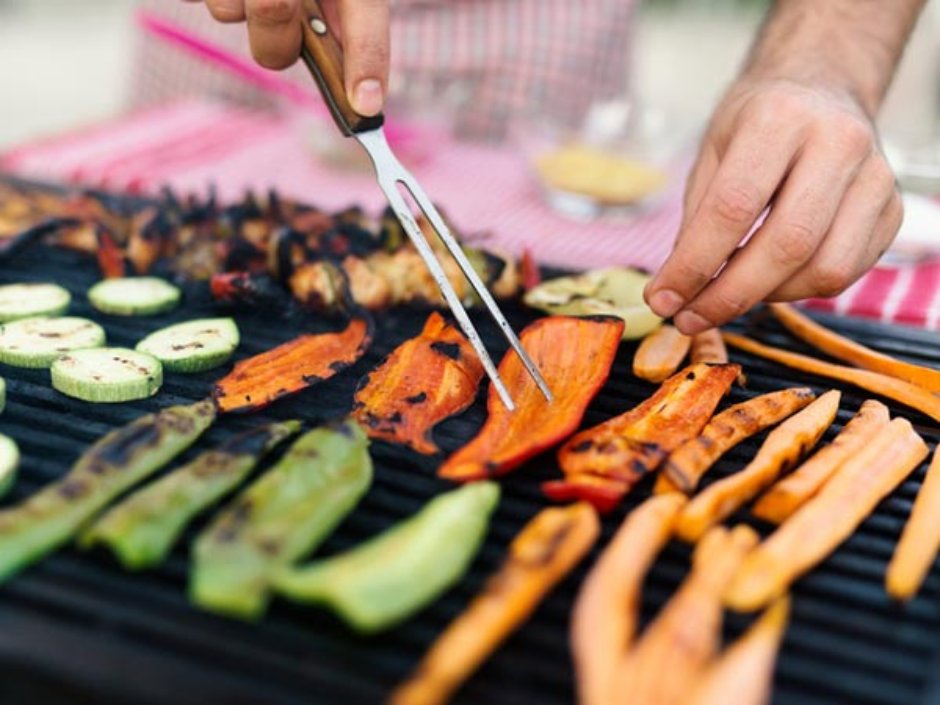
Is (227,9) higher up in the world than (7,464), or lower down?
higher up

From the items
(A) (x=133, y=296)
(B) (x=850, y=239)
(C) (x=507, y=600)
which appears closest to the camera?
(C) (x=507, y=600)

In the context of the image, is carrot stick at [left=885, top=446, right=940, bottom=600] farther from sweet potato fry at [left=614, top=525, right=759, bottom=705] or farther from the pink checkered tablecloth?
the pink checkered tablecloth

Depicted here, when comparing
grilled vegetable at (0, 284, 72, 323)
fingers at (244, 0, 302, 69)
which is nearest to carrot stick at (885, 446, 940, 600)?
fingers at (244, 0, 302, 69)

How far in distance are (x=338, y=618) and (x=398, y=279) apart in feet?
5.36

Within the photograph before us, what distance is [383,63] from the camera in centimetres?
260

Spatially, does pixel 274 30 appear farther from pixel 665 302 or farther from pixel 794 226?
pixel 794 226

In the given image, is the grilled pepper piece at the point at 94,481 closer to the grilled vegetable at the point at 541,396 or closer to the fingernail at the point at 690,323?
the grilled vegetable at the point at 541,396

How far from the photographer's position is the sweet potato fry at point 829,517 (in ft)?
6.48

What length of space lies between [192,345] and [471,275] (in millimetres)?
865

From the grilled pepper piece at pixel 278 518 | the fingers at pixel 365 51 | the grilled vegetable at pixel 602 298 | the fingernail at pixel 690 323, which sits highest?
the fingers at pixel 365 51

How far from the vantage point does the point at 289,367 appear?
2.79 meters

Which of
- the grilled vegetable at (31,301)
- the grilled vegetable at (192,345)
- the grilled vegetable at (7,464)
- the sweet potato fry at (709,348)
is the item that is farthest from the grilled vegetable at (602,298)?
the grilled vegetable at (7,464)

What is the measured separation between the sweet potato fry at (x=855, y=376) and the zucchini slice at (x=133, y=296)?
6.02 feet

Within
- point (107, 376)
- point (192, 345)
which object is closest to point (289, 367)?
point (192, 345)
